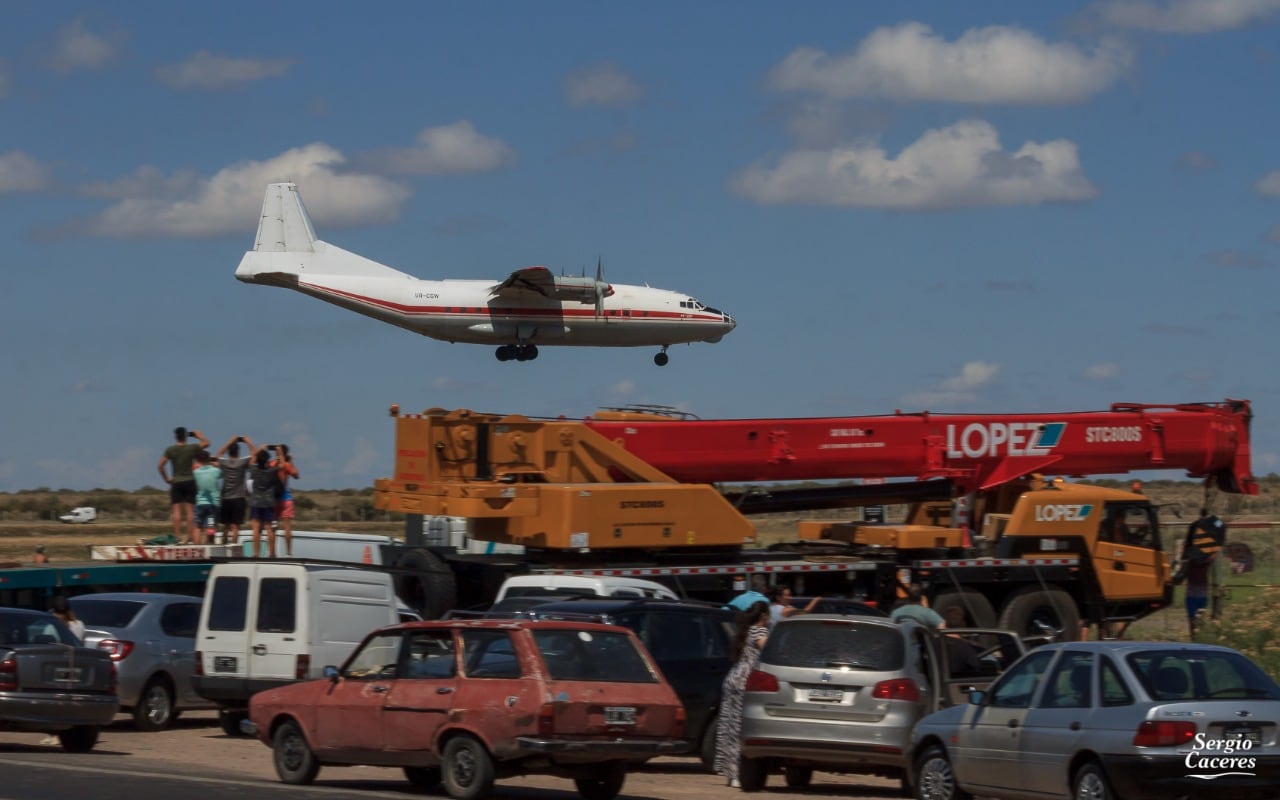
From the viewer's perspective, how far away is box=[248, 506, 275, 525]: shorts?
80.4 feet

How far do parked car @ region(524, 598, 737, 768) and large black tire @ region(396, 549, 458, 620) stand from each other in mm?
5732

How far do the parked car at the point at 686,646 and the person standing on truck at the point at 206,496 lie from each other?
1011 cm

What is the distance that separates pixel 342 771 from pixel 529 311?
4081 cm

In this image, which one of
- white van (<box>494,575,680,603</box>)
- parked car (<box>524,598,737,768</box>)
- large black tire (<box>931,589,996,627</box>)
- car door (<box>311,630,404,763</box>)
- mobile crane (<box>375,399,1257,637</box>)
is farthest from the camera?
large black tire (<box>931,589,996,627</box>)

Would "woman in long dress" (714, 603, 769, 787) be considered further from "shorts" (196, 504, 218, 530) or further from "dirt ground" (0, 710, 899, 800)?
"shorts" (196, 504, 218, 530)

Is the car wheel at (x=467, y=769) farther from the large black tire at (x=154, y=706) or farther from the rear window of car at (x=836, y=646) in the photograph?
the large black tire at (x=154, y=706)

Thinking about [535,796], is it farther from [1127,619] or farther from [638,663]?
[1127,619]

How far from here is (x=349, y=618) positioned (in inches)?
723

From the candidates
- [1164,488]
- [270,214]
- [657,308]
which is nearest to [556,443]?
[657,308]

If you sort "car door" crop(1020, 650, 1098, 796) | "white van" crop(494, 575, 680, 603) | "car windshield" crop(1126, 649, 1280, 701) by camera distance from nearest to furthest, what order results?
"car windshield" crop(1126, 649, 1280, 701)
"car door" crop(1020, 650, 1098, 796)
"white van" crop(494, 575, 680, 603)

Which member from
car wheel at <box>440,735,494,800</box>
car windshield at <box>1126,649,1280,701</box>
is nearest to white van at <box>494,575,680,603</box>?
car wheel at <box>440,735,494,800</box>

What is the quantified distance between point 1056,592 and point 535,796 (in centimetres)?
1161

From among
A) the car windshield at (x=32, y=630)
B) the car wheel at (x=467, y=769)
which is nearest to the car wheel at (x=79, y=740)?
the car windshield at (x=32, y=630)

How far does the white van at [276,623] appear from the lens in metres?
18.0
